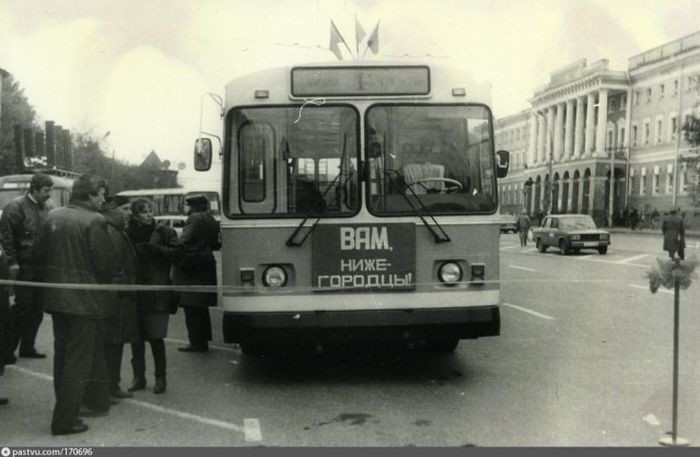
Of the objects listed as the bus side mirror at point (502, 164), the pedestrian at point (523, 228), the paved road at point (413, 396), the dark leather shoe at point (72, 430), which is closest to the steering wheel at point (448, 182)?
the bus side mirror at point (502, 164)

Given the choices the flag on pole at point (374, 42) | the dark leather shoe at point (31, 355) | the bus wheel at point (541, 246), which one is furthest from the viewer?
the bus wheel at point (541, 246)

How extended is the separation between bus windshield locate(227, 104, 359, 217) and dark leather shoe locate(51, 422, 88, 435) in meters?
2.23

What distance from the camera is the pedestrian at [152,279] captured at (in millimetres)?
6844

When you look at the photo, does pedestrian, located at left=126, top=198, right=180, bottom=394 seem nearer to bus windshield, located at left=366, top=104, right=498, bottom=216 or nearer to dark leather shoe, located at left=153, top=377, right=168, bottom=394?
dark leather shoe, located at left=153, top=377, right=168, bottom=394

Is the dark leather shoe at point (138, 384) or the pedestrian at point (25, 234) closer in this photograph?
the dark leather shoe at point (138, 384)

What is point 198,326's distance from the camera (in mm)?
9125

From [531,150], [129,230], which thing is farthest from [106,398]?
[531,150]

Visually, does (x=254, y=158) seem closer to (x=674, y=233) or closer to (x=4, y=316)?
(x=4, y=316)

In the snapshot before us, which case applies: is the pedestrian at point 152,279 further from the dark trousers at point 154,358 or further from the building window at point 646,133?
the building window at point 646,133

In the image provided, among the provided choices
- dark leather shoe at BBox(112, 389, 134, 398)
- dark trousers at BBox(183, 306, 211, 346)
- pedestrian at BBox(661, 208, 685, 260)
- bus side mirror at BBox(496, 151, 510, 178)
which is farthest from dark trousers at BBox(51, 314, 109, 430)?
pedestrian at BBox(661, 208, 685, 260)

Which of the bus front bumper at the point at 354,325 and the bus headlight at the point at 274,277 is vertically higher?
the bus headlight at the point at 274,277
